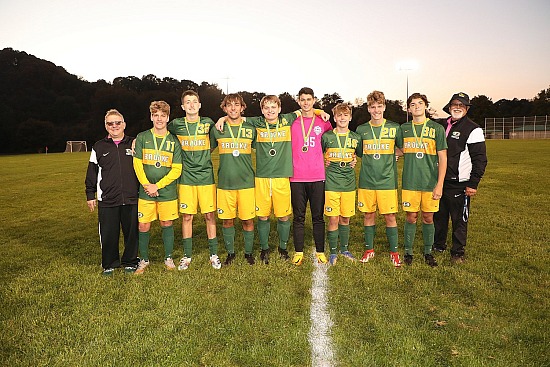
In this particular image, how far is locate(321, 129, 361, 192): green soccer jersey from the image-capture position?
4.78 meters

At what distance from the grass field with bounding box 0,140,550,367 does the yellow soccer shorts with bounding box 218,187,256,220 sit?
0.65 metres

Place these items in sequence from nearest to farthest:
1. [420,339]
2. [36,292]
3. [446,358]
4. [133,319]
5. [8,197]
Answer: [446,358] < [420,339] < [133,319] < [36,292] < [8,197]

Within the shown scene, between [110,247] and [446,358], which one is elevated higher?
[110,247]

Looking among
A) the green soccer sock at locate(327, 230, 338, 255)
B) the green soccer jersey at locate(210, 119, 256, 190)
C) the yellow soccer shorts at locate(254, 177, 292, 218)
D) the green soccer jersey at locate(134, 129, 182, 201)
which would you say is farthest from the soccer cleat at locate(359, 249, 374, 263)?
the green soccer jersey at locate(134, 129, 182, 201)

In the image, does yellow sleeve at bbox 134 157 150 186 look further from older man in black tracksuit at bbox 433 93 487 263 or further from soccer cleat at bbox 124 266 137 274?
older man in black tracksuit at bbox 433 93 487 263

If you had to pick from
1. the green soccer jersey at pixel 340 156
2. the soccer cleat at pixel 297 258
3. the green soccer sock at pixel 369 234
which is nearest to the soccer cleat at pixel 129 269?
the soccer cleat at pixel 297 258

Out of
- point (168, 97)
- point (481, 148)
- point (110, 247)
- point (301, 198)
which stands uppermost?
point (168, 97)

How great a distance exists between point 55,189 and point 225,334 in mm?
12045

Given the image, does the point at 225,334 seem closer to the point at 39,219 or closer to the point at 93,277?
the point at 93,277

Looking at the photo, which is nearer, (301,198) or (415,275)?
(415,275)

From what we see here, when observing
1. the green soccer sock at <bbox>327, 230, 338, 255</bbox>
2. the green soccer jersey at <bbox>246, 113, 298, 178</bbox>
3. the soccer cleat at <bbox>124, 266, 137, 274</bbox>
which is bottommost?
the soccer cleat at <bbox>124, 266, 137, 274</bbox>

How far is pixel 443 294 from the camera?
3947mm

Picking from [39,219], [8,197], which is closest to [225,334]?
[39,219]

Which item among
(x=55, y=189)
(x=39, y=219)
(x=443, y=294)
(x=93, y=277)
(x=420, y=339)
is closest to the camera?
(x=420, y=339)
